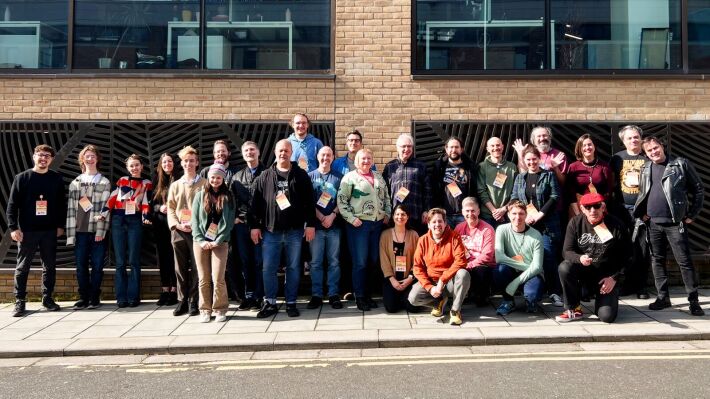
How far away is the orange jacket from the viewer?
6473 mm

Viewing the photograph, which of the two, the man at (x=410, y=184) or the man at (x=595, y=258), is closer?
the man at (x=595, y=258)

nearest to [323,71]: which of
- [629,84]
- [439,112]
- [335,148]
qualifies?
[335,148]

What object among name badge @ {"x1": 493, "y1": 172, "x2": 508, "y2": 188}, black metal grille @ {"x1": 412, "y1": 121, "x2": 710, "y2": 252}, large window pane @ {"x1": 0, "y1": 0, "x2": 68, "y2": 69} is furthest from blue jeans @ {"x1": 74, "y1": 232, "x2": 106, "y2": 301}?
name badge @ {"x1": 493, "y1": 172, "x2": 508, "y2": 188}

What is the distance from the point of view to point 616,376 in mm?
4621

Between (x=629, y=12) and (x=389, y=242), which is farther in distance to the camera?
(x=629, y=12)

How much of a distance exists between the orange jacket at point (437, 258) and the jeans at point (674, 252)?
7.49 ft

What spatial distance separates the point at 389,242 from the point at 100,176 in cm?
388

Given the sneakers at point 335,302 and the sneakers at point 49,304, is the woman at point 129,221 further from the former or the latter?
the sneakers at point 335,302

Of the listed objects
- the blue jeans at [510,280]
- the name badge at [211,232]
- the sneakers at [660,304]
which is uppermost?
the name badge at [211,232]

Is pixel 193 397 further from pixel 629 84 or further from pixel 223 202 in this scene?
pixel 629 84

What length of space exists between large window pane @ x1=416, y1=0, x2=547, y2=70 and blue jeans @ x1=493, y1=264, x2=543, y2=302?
3.20m

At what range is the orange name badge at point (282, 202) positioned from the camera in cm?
662

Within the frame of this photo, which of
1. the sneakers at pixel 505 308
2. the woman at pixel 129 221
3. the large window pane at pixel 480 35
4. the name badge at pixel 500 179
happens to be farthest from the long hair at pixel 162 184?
the sneakers at pixel 505 308

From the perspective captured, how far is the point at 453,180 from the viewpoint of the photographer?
285 inches
